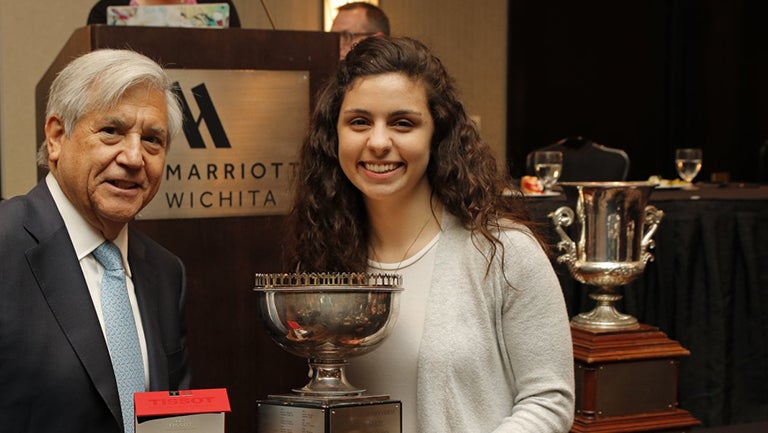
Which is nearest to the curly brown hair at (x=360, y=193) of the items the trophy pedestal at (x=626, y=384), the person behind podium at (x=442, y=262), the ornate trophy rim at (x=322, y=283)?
the person behind podium at (x=442, y=262)

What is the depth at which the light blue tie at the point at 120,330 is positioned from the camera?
1.88 metres

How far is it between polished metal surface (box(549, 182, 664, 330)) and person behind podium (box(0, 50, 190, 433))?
1712 millimetres

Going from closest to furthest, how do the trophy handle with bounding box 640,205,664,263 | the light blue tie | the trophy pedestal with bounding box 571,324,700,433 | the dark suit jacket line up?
1. the dark suit jacket
2. the light blue tie
3. the trophy pedestal with bounding box 571,324,700,433
4. the trophy handle with bounding box 640,205,664,263

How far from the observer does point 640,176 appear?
806 cm

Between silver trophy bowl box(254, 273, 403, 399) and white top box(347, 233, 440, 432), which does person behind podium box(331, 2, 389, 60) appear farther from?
silver trophy bowl box(254, 273, 403, 399)

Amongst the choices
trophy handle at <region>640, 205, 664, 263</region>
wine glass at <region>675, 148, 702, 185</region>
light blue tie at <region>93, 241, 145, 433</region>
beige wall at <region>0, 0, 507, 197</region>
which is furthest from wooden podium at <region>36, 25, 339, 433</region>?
beige wall at <region>0, 0, 507, 197</region>

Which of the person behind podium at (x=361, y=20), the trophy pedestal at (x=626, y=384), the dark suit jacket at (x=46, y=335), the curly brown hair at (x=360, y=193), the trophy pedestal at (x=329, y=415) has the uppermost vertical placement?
the person behind podium at (x=361, y=20)

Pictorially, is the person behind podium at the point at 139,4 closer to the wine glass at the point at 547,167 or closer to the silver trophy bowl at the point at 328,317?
the silver trophy bowl at the point at 328,317

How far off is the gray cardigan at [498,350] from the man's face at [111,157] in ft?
1.89

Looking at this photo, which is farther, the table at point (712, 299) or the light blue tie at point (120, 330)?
the table at point (712, 299)

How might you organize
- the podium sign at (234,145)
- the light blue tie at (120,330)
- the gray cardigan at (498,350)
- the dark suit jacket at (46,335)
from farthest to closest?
the podium sign at (234,145)
the gray cardigan at (498,350)
the light blue tie at (120,330)
the dark suit jacket at (46,335)

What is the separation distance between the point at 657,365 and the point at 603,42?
4.92 m

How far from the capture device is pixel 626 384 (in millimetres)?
3188

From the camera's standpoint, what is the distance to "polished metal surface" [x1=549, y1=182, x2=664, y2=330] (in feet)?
11.0
